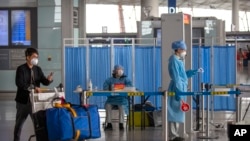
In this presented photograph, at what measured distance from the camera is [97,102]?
44.7 ft

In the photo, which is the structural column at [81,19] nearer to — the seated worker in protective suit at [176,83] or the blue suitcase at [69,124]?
the seated worker in protective suit at [176,83]

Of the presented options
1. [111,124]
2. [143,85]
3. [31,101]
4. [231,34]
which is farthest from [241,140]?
[231,34]

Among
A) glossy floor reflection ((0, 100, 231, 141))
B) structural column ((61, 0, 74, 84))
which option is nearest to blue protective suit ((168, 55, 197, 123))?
glossy floor reflection ((0, 100, 231, 141))

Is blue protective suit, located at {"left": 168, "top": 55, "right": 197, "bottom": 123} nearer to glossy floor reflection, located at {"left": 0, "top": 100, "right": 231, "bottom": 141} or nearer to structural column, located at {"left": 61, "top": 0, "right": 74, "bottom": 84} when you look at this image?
glossy floor reflection, located at {"left": 0, "top": 100, "right": 231, "bottom": 141}

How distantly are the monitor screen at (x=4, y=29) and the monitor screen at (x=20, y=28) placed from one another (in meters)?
0.20

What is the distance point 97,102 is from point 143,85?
123 cm

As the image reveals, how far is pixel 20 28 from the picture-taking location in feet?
58.7

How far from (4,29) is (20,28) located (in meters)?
0.56

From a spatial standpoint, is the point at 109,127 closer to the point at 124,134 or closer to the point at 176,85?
the point at 124,134

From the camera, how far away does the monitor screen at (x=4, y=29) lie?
1795 centimetres

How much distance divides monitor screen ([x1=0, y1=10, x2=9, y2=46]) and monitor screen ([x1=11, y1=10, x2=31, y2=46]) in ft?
0.65

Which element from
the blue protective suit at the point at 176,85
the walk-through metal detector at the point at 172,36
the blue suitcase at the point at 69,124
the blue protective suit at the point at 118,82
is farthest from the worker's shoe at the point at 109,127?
the blue suitcase at the point at 69,124

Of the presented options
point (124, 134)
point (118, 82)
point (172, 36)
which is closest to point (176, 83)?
point (172, 36)

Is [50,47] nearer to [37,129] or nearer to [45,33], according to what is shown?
[45,33]
